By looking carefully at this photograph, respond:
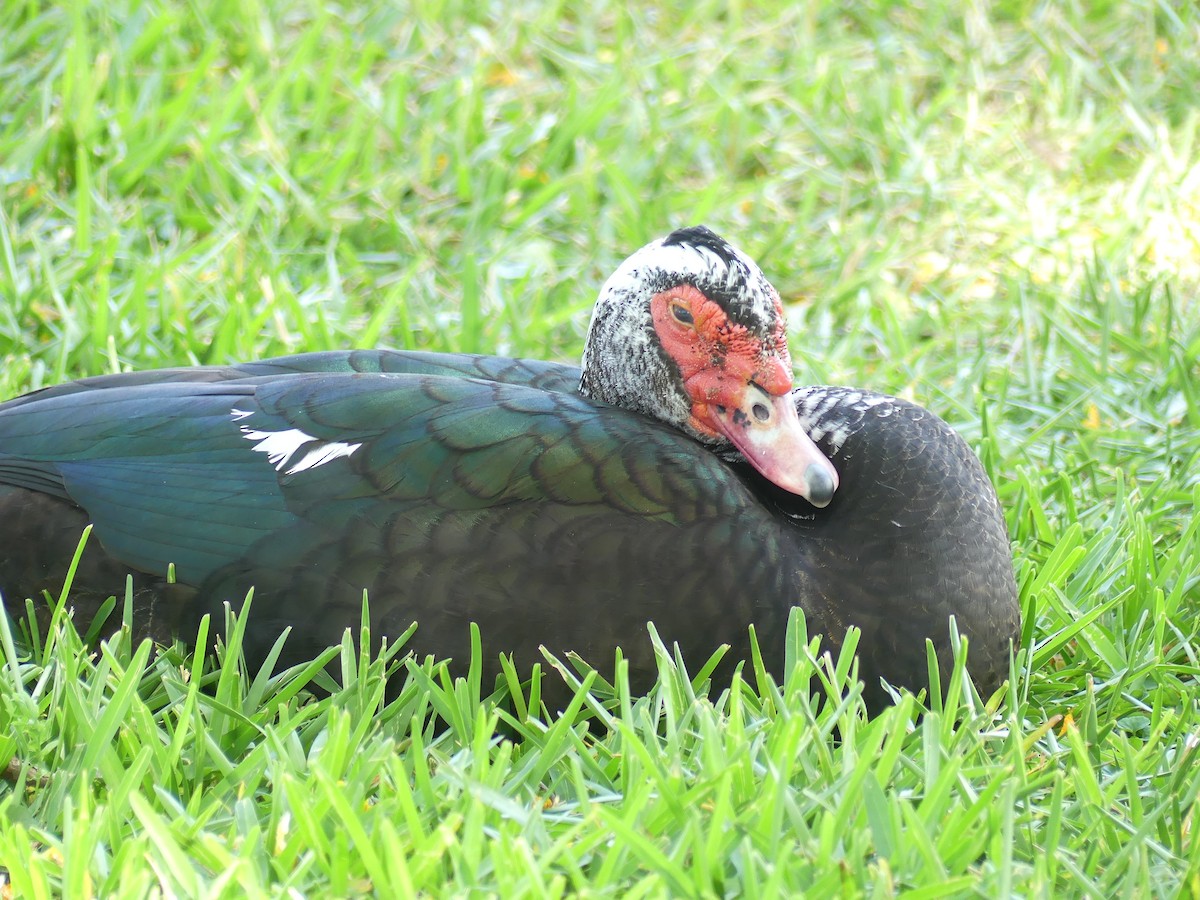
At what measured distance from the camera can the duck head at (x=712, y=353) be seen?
2.36 meters

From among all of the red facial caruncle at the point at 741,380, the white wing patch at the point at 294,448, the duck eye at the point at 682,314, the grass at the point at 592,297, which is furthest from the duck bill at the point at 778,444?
the white wing patch at the point at 294,448

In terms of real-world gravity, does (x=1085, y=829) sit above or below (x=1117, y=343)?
below

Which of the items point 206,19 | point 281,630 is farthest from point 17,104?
point 281,630

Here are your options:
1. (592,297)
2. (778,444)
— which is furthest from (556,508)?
(592,297)

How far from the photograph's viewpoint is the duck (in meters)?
2.21

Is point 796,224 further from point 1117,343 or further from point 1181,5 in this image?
point 1181,5

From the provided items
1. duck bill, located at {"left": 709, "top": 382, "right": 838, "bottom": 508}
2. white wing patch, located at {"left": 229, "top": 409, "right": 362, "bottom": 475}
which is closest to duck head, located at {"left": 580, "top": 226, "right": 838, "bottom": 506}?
duck bill, located at {"left": 709, "top": 382, "right": 838, "bottom": 508}

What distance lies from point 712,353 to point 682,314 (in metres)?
0.08

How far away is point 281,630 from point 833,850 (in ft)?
3.09

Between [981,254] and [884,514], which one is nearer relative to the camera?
[884,514]

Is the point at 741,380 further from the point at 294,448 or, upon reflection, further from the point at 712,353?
the point at 294,448

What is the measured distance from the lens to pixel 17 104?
14.0 feet

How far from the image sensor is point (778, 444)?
2354 mm

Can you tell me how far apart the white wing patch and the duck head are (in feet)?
1.71
